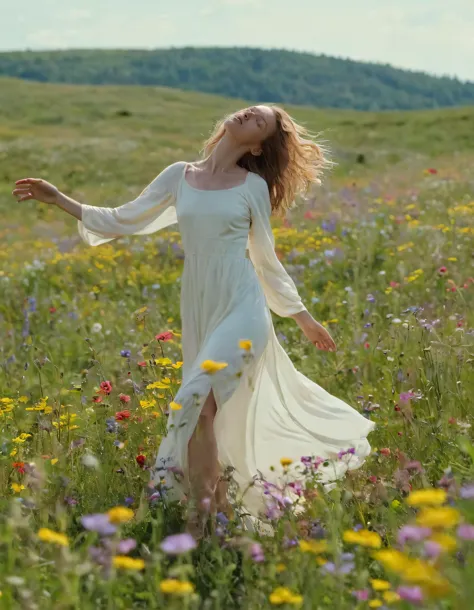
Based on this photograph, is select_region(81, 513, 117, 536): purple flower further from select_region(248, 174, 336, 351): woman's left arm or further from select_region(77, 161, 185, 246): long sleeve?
select_region(77, 161, 185, 246): long sleeve

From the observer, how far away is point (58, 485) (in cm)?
365

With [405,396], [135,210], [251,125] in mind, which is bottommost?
[405,396]

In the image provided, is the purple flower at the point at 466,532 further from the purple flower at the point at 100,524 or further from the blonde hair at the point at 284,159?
the blonde hair at the point at 284,159

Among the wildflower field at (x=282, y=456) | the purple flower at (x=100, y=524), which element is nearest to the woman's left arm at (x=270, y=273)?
the wildflower field at (x=282, y=456)

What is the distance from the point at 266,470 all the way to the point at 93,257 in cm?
612

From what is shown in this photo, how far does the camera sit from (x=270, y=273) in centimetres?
439

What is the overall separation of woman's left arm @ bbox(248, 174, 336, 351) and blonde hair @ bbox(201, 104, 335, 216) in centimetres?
23

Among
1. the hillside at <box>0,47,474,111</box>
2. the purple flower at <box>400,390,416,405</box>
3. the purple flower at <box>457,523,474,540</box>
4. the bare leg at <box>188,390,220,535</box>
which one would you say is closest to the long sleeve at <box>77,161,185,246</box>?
the bare leg at <box>188,390,220,535</box>

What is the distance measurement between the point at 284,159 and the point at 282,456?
1.56 m

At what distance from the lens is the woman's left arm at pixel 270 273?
4.22 metres

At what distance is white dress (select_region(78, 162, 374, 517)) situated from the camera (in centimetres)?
380

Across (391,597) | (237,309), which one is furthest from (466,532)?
(237,309)

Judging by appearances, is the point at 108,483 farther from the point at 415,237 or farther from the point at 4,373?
the point at 415,237

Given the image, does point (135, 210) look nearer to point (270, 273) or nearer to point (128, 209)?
point (128, 209)
